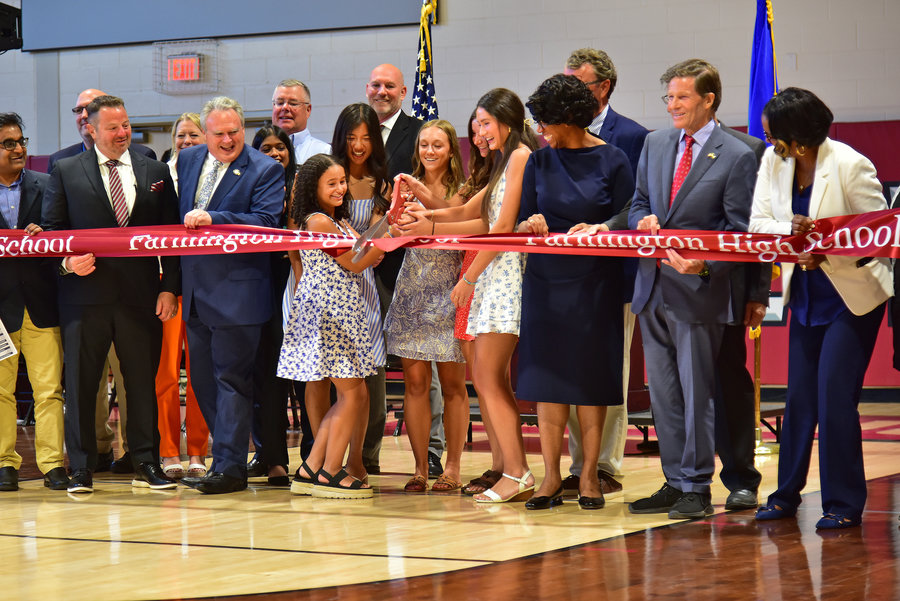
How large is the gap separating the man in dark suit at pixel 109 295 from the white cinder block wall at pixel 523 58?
5769mm

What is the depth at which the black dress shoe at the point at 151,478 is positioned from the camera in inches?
201

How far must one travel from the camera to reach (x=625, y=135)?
5.09 metres

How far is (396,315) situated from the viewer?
5.03 metres

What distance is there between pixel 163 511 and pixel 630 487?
200cm

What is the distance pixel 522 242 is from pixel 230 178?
146cm

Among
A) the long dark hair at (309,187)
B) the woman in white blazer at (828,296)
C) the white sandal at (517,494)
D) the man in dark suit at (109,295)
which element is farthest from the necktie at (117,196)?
the woman in white blazer at (828,296)

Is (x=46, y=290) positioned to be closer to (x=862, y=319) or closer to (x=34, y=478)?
(x=34, y=478)

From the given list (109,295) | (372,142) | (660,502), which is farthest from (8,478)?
(660,502)

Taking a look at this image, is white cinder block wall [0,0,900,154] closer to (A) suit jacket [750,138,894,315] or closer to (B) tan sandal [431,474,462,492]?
(B) tan sandal [431,474,462,492]

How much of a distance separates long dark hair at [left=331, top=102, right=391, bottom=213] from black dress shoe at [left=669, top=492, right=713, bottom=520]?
186 cm

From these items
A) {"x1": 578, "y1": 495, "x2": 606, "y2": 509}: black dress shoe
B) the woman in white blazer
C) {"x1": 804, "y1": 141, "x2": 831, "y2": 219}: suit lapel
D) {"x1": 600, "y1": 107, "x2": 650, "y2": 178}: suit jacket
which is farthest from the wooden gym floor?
{"x1": 600, "y1": 107, "x2": 650, "y2": 178}: suit jacket

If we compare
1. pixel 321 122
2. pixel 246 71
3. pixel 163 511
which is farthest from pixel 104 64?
pixel 163 511

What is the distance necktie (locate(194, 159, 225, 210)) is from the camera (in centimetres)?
514

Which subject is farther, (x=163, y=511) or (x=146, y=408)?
(x=146, y=408)
